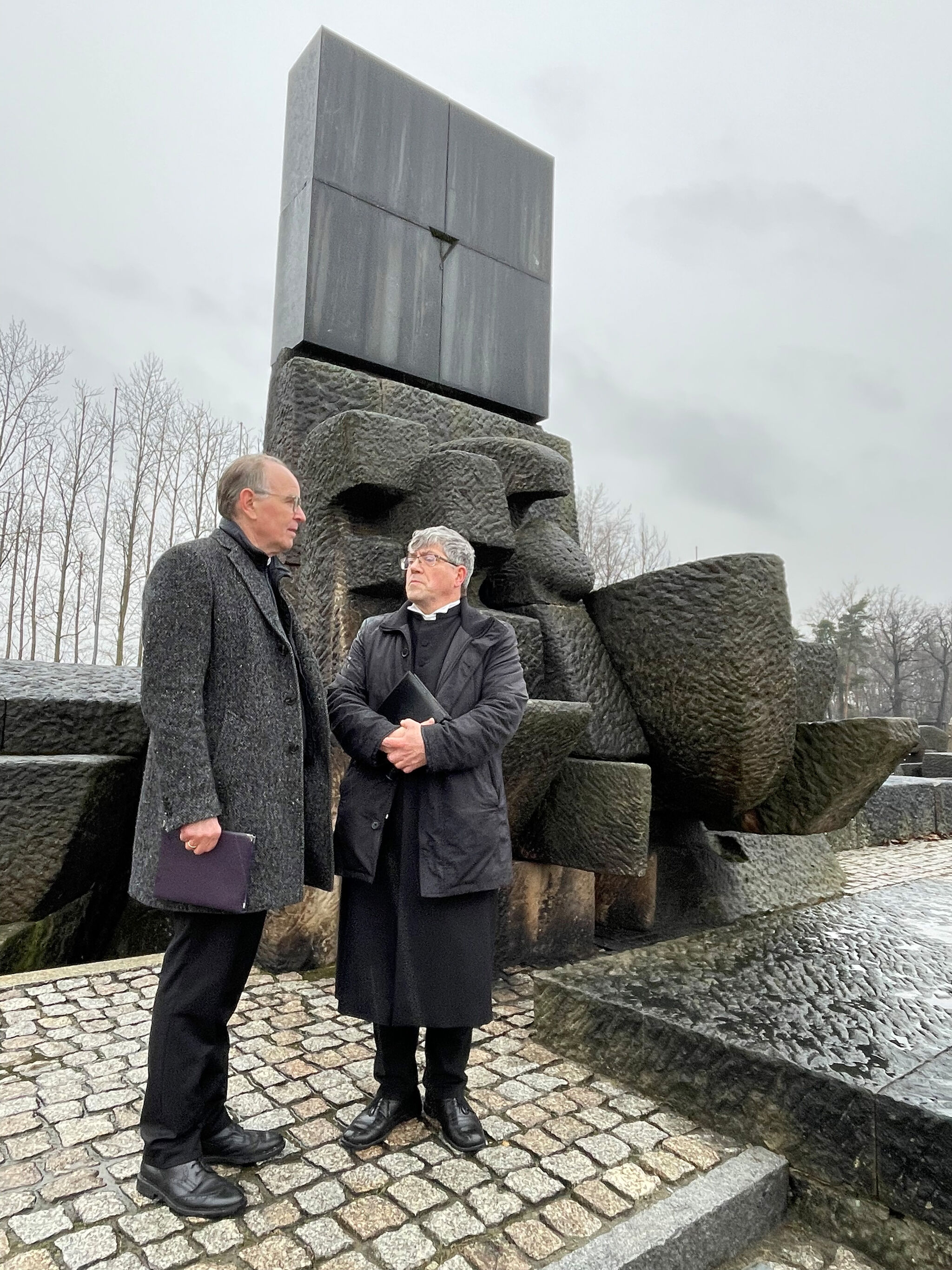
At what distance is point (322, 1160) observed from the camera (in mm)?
2033

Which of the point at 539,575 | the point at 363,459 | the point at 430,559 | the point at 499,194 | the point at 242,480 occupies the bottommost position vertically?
the point at 430,559

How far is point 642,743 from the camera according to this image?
3738mm

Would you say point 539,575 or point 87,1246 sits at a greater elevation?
point 539,575

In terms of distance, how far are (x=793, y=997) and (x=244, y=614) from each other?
205 cm

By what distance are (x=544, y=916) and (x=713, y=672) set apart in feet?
4.20

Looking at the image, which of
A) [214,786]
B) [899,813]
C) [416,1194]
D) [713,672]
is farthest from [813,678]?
[899,813]

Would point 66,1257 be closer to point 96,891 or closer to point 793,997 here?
point 793,997

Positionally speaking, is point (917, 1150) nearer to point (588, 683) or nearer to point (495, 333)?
point (588, 683)

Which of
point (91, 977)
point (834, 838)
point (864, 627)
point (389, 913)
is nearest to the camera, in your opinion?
point (389, 913)

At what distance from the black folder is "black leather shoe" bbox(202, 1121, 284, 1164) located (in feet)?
3.41

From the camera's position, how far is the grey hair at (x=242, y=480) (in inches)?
83.2

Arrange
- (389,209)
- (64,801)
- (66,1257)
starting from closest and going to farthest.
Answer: (66,1257)
(64,801)
(389,209)

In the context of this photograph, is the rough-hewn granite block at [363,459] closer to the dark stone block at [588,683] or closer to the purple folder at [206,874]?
the dark stone block at [588,683]

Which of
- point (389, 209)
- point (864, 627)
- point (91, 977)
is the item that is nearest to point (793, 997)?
point (91, 977)
